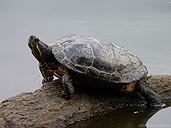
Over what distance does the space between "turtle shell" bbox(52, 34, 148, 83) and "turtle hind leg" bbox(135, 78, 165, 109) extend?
0.55 ft

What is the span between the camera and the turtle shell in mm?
2471

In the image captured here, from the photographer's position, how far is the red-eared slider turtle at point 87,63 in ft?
8.11

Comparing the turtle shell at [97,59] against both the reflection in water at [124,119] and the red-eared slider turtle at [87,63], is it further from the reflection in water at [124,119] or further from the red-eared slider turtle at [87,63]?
the reflection in water at [124,119]

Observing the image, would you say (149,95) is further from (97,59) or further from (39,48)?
(39,48)

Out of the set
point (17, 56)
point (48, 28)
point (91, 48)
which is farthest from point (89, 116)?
point (48, 28)

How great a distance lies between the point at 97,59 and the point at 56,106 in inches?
24.8

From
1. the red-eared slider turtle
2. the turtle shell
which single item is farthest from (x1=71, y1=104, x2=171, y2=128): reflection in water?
the turtle shell

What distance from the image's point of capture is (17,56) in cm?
429

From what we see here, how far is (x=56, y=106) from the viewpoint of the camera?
2438 mm

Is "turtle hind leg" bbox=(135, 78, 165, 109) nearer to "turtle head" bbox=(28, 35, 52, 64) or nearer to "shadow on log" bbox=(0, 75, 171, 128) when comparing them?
"shadow on log" bbox=(0, 75, 171, 128)

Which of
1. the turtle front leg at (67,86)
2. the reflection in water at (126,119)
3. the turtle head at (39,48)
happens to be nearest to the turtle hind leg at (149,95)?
the reflection in water at (126,119)

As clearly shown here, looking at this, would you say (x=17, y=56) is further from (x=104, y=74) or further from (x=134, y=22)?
(x=134, y=22)

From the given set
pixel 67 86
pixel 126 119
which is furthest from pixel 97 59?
pixel 126 119

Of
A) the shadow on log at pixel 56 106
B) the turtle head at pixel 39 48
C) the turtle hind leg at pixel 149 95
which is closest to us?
the shadow on log at pixel 56 106
